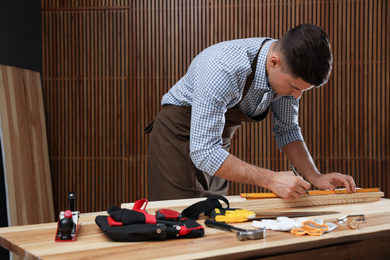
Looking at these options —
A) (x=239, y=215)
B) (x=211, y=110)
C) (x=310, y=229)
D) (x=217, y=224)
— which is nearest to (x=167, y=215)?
(x=217, y=224)

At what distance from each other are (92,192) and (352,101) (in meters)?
3.33

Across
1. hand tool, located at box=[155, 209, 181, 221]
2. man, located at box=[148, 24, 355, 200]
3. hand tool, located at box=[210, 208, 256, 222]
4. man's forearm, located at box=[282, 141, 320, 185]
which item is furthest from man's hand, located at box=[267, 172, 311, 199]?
hand tool, located at box=[155, 209, 181, 221]

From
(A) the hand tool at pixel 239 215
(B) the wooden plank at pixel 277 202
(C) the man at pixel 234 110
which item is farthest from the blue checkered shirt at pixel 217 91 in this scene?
(A) the hand tool at pixel 239 215

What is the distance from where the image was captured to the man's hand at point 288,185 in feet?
8.07

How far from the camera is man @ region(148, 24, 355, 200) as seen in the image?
7.99 ft

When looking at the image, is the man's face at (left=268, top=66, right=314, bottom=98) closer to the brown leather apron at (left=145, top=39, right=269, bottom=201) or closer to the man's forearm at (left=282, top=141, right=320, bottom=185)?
the brown leather apron at (left=145, top=39, right=269, bottom=201)

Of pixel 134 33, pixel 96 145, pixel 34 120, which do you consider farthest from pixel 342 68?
pixel 34 120

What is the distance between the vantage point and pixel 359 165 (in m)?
5.62

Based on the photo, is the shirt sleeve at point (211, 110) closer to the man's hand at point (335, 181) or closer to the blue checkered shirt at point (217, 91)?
the blue checkered shirt at point (217, 91)

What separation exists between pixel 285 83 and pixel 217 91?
40 centimetres

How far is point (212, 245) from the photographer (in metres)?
1.69

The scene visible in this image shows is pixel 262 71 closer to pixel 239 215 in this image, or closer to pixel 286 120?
pixel 286 120

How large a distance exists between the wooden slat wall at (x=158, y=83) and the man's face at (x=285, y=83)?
→ 10.1 ft

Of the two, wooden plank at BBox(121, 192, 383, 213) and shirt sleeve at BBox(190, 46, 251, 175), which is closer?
wooden plank at BBox(121, 192, 383, 213)
